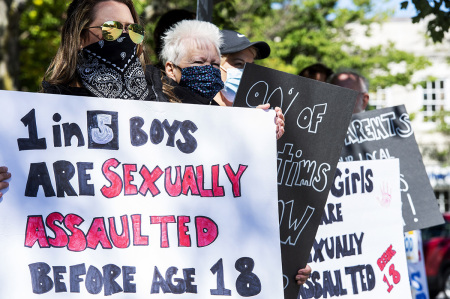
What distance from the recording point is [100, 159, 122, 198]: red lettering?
235 cm

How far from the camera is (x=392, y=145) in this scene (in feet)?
15.4

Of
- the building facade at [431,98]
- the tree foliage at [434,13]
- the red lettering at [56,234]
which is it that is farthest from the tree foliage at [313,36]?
the red lettering at [56,234]

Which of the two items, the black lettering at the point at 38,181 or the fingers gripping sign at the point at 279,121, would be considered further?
the fingers gripping sign at the point at 279,121

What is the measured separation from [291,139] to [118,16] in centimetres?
86

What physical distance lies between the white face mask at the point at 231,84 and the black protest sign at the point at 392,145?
3.83ft

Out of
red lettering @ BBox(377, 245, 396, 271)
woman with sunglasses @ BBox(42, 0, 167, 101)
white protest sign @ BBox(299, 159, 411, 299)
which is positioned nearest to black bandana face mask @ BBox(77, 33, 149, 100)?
woman with sunglasses @ BBox(42, 0, 167, 101)

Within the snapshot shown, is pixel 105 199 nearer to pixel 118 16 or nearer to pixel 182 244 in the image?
pixel 182 244

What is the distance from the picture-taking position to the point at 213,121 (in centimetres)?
258

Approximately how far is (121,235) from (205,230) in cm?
31

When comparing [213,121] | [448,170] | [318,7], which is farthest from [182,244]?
[448,170]

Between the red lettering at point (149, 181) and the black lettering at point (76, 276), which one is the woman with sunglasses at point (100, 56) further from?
the black lettering at point (76, 276)

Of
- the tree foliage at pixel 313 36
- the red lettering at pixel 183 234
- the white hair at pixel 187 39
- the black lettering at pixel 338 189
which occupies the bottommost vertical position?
the red lettering at pixel 183 234

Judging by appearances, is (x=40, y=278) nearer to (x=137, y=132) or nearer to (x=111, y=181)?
(x=111, y=181)

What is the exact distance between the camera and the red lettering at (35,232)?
2209mm
